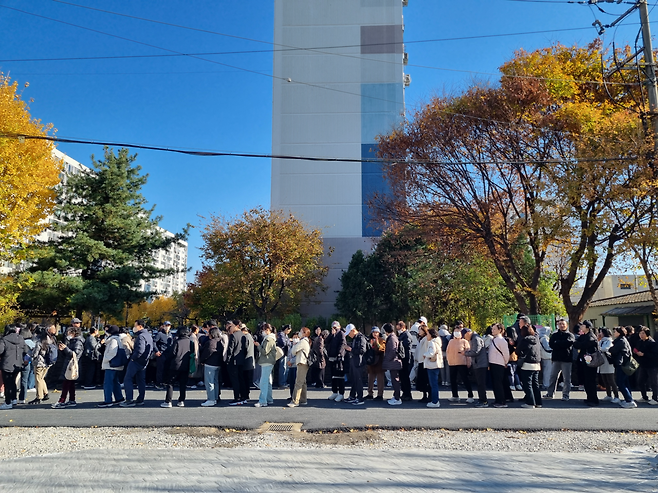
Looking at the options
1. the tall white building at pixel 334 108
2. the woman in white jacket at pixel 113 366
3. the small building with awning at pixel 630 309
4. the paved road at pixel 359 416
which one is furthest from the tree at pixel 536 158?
the tall white building at pixel 334 108

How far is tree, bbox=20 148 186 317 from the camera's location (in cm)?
2512

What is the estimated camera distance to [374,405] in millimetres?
11328

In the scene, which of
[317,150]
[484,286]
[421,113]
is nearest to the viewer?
[421,113]

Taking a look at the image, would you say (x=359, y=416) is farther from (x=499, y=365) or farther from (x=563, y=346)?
(x=563, y=346)

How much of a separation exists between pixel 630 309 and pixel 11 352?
3377cm

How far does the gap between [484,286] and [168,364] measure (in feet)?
66.6

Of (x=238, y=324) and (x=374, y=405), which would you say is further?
(x=238, y=324)

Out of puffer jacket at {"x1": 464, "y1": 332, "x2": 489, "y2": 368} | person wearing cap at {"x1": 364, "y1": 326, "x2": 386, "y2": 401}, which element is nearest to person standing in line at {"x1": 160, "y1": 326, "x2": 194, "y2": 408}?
person wearing cap at {"x1": 364, "y1": 326, "x2": 386, "y2": 401}

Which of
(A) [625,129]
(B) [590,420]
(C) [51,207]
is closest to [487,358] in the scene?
(B) [590,420]

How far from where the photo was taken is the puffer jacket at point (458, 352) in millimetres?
11984

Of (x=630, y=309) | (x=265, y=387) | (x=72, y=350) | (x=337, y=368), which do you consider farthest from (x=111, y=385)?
(x=630, y=309)

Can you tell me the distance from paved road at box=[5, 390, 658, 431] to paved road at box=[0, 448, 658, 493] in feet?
6.06

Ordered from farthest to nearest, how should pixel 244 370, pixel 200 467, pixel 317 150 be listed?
pixel 317 150
pixel 244 370
pixel 200 467

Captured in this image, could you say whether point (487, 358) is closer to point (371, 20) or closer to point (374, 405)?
point (374, 405)
